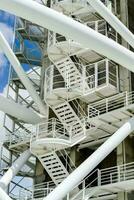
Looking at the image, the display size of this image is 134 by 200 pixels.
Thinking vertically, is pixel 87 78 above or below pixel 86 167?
above

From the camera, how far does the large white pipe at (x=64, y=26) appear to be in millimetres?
16562

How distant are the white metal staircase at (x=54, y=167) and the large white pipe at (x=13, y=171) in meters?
1.56

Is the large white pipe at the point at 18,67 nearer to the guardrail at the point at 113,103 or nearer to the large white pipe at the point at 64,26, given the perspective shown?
the guardrail at the point at 113,103

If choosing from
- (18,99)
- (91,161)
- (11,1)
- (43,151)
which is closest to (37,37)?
(18,99)

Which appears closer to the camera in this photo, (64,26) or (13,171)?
(64,26)

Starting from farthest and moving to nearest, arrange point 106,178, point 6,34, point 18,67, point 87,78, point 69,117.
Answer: point 6,34 → point 18,67 → point 69,117 → point 87,78 → point 106,178

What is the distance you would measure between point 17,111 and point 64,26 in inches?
504

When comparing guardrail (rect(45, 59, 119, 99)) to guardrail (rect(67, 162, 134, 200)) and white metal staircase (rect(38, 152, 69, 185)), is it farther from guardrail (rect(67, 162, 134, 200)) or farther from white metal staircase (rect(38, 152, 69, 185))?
guardrail (rect(67, 162, 134, 200))

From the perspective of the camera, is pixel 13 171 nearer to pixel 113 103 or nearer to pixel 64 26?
pixel 113 103

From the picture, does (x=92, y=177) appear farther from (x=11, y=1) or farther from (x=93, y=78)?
(x=11, y=1)

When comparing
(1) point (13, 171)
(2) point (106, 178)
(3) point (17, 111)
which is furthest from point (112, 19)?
(1) point (13, 171)

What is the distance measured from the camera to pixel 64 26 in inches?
693

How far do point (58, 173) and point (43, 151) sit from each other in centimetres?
154

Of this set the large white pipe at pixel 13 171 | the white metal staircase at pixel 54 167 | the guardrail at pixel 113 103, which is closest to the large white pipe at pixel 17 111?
the large white pipe at pixel 13 171
